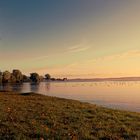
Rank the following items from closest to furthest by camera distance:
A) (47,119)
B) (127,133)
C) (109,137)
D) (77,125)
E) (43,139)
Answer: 1. (43,139)
2. (109,137)
3. (127,133)
4. (77,125)
5. (47,119)

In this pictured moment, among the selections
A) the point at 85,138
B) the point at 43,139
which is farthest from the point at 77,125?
the point at 43,139

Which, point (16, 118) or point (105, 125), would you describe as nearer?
point (105, 125)

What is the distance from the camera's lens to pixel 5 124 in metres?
15.6

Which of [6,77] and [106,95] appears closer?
[106,95]

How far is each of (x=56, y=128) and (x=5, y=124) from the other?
10.1 feet

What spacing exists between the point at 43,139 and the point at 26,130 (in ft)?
6.54

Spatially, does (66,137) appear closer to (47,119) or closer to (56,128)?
(56,128)

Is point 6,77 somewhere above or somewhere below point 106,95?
above

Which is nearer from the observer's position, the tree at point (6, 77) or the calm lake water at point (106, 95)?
the calm lake water at point (106, 95)

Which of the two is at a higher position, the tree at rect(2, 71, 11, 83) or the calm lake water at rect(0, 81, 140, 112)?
the tree at rect(2, 71, 11, 83)

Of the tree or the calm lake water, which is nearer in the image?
the calm lake water

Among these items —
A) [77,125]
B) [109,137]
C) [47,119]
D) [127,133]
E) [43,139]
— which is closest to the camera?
[43,139]

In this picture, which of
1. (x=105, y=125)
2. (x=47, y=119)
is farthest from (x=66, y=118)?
(x=105, y=125)

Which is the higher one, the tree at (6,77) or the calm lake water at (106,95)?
the tree at (6,77)
